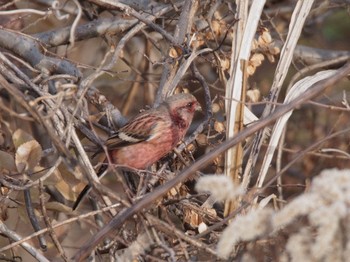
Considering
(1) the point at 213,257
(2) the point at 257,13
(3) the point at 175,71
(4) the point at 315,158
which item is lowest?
(4) the point at 315,158

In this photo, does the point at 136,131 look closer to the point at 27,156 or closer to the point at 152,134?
the point at 152,134

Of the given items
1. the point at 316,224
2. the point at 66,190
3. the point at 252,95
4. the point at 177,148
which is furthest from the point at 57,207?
the point at 316,224

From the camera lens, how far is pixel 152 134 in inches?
204

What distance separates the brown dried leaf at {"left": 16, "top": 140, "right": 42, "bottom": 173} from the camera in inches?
163

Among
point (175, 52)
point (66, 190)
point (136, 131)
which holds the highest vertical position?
point (175, 52)

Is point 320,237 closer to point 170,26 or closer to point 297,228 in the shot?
point 297,228

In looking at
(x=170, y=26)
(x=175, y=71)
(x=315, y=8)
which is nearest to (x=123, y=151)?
(x=175, y=71)

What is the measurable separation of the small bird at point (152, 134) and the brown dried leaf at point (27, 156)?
64 cm

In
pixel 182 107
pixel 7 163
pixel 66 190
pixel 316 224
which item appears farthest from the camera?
pixel 182 107

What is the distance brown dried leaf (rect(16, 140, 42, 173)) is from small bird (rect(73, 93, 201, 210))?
643mm

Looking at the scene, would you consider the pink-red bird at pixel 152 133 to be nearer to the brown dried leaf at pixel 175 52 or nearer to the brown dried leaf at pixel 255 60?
the brown dried leaf at pixel 175 52

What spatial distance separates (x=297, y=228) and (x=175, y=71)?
2.13m

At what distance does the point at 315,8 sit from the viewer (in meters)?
6.01

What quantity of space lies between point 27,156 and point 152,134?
46.5 inches
